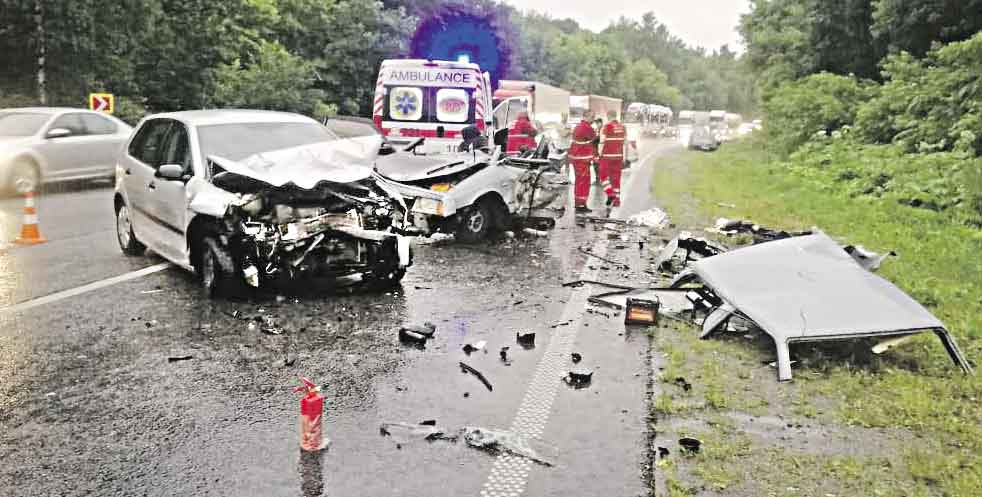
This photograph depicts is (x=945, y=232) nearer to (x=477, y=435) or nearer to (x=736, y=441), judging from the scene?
(x=736, y=441)

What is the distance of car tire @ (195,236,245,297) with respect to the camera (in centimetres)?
723

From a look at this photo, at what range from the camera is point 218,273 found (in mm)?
7289

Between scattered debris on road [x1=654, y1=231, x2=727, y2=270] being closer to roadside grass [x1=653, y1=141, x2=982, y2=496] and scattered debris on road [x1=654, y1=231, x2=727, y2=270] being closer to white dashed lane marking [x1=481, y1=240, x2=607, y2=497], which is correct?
white dashed lane marking [x1=481, y1=240, x2=607, y2=497]

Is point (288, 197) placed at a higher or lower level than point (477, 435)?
higher

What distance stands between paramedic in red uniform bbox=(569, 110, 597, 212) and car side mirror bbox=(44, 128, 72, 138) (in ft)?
30.5

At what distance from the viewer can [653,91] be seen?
134 meters

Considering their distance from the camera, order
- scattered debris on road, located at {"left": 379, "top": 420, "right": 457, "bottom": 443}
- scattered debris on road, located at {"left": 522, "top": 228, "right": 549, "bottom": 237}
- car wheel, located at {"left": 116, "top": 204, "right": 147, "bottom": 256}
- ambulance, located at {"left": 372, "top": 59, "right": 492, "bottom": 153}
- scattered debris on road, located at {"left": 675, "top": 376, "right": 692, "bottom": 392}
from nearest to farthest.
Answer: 1. scattered debris on road, located at {"left": 379, "top": 420, "right": 457, "bottom": 443}
2. scattered debris on road, located at {"left": 675, "top": 376, "right": 692, "bottom": 392}
3. car wheel, located at {"left": 116, "top": 204, "right": 147, "bottom": 256}
4. scattered debris on road, located at {"left": 522, "top": 228, "right": 549, "bottom": 237}
5. ambulance, located at {"left": 372, "top": 59, "right": 492, "bottom": 153}

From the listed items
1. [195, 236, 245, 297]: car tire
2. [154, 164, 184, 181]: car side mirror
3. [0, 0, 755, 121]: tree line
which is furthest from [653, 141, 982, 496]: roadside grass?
[0, 0, 755, 121]: tree line

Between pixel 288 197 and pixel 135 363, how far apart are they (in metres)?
2.14

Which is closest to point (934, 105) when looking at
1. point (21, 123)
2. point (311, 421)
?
point (311, 421)

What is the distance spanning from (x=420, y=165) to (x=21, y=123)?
878 centimetres

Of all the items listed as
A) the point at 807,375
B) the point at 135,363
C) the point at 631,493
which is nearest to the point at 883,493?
the point at 631,493

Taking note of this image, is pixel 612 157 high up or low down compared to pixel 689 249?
up

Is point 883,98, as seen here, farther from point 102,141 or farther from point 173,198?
point 173,198
